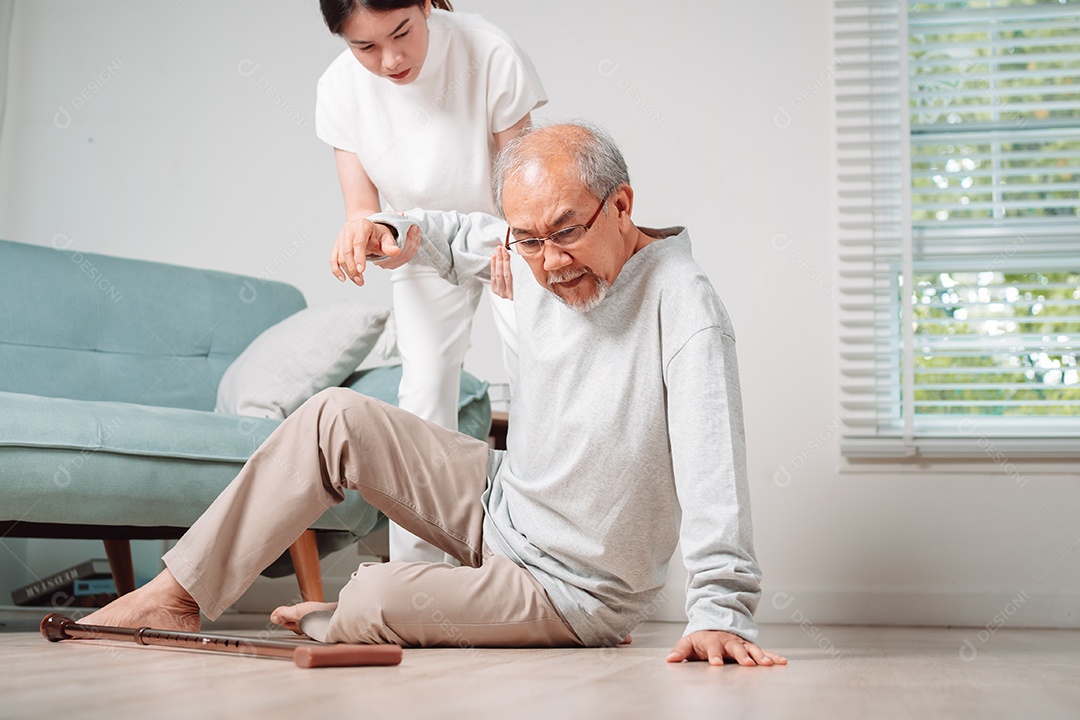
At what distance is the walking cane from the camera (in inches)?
46.8

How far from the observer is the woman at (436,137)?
6.44 feet

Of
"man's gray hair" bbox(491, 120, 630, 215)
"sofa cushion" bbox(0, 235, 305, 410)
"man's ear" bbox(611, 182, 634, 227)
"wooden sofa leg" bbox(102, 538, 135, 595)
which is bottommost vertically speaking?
"wooden sofa leg" bbox(102, 538, 135, 595)

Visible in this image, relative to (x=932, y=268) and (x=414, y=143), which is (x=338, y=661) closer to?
(x=414, y=143)

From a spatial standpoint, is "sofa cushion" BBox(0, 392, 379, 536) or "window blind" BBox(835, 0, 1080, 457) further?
"window blind" BBox(835, 0, 1080, 457)

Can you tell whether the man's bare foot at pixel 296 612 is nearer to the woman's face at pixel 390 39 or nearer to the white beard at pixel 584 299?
the white beard at pixel 584 299

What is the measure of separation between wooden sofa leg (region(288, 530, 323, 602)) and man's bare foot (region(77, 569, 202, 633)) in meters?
0.67

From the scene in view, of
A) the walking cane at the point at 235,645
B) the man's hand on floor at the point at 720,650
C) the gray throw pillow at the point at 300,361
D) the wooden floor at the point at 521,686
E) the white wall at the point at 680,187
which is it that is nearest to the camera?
the wooden floor at the point at 521,686

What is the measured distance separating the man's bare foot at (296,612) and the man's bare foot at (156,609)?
242 mm

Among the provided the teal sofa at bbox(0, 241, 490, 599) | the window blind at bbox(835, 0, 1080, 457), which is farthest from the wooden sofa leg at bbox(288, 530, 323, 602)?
the window blind at bbox(835, 0, 1080, 457)

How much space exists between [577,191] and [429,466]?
19.8 inches

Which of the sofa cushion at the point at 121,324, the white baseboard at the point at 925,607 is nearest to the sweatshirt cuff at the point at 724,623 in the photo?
the white baseboard at the point at 925,607

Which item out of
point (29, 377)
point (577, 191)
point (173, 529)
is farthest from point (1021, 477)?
point (29, 377)

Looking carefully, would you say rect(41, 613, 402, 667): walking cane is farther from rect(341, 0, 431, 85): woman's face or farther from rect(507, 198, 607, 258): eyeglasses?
rect(341, 0, 431, 85): woman's face

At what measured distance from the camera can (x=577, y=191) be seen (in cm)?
143
